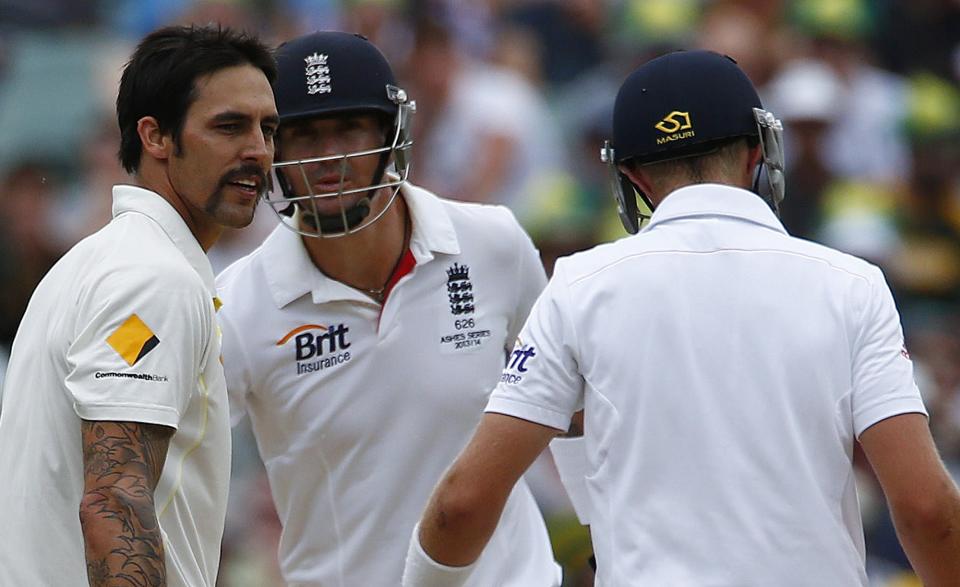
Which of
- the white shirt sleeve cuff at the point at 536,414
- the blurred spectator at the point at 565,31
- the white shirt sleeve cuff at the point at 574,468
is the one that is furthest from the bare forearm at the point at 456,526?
the blurred spectator at the point at 565,31

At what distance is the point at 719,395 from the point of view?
10.7 feet

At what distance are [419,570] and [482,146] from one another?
6.07 meters

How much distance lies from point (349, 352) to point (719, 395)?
1519mm

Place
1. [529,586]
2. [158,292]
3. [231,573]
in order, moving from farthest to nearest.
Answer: [231,573], [529,586], [158,292]

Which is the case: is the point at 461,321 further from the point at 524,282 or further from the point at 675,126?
the point at 675,126

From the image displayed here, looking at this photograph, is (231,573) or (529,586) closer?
(529,586)

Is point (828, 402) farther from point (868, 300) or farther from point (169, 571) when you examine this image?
point (169, 571)

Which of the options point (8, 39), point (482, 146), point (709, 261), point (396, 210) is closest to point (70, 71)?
point (8, 39)

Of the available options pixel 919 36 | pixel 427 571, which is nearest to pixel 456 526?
pixel 427 571

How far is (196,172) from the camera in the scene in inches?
144

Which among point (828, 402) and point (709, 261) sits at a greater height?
point (709, 261)

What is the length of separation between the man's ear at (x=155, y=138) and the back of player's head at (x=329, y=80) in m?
0.86

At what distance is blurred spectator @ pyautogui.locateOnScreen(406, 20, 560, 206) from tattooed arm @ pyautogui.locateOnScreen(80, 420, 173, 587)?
6273mm

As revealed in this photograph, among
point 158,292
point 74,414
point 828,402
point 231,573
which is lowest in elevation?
point 231,573
